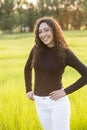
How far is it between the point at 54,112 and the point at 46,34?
54 centimetres

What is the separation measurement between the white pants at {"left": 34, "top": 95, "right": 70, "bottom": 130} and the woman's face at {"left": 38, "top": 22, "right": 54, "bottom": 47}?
38 cm

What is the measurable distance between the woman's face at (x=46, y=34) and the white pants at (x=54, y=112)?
379mm

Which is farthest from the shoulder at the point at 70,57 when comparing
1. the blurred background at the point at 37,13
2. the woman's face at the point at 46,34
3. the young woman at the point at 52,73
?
the blurred background at the point at 37,13

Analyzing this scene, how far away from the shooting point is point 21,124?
12.1 feet

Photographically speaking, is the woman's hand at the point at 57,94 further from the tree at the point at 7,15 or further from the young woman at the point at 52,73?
the tree at the point at 7,15

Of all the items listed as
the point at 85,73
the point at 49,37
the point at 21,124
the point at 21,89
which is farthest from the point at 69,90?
the point at 21,89

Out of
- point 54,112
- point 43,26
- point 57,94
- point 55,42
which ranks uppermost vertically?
point 43,26

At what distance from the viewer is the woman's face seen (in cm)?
278

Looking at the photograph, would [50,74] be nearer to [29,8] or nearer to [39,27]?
[39,27]

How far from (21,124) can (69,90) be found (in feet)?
3.33

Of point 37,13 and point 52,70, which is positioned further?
point 37,13

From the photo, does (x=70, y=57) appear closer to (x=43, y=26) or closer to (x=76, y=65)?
(x=76, y=65)

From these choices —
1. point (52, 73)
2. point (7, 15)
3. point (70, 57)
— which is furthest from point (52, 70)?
point (7, 15)

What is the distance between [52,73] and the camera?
277 cm
